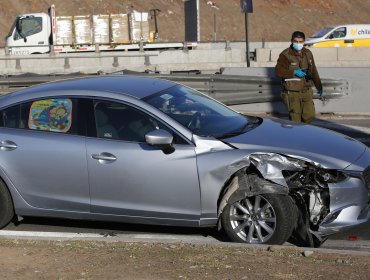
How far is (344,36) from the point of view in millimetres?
36000

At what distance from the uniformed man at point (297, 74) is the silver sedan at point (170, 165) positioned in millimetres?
3394

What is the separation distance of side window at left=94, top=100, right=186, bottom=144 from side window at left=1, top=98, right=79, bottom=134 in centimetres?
24

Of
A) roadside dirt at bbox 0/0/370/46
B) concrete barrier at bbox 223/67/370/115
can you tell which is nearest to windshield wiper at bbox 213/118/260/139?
concrete barrier at bbox 223/67/370/115

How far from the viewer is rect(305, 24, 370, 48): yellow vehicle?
35.6 meters

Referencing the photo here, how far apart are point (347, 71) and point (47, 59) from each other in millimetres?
17024

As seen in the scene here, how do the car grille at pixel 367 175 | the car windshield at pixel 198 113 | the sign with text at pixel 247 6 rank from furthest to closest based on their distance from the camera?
the sign with text at pixel 247 6, the car windshield at pixel 198 113, the car grille at pixel 367 175

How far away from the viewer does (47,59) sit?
29953 millimetres

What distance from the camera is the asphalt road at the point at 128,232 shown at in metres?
6.89

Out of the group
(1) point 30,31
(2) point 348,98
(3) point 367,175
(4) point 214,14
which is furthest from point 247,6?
(4) point 214,14

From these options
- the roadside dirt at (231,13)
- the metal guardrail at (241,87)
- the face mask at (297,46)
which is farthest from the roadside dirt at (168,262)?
the roadside dirt at (231,13)

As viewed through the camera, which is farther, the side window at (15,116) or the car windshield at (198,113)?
the side window at (15,116)

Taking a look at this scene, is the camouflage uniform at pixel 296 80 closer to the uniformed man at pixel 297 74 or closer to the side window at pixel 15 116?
the uniformed man at pixel 297 74

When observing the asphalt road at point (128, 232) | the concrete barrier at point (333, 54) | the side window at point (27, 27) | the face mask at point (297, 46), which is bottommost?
the asphalt road at point (128, 232)

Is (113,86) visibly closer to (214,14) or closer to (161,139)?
(161,139)
